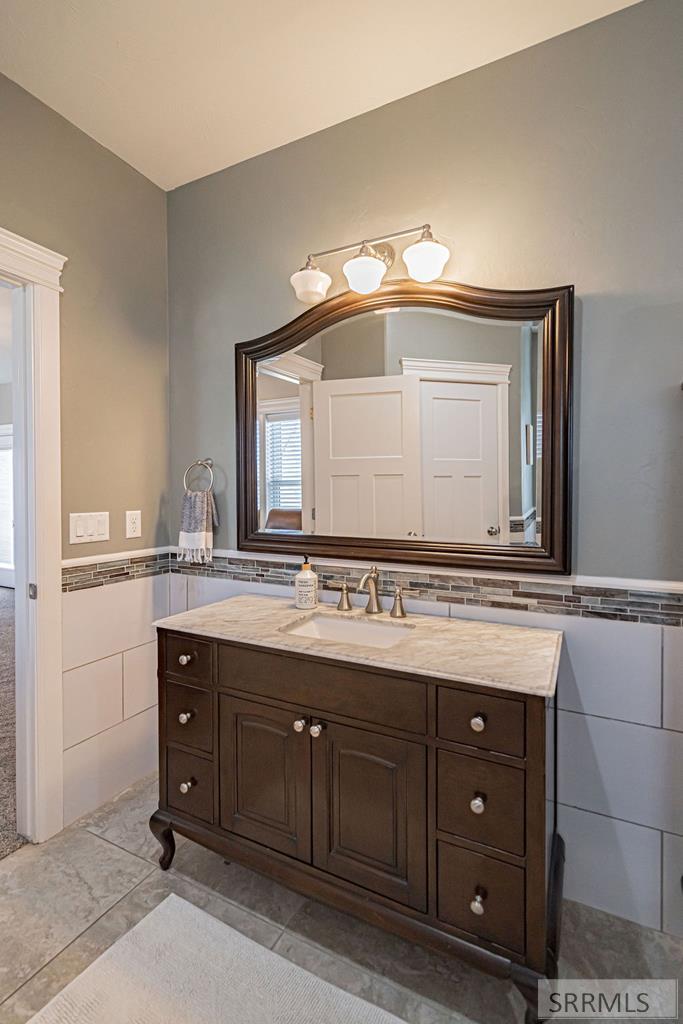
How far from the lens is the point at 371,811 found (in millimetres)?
1365

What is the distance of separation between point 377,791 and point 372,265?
1.66 metres

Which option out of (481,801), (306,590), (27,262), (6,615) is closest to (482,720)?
(481,801)

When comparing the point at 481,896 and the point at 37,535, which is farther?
the point at 37,535

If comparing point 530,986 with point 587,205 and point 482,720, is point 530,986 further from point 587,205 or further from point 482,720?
point 587,205

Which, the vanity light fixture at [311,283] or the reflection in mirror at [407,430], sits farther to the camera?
the vanity light fixture at [311,283]

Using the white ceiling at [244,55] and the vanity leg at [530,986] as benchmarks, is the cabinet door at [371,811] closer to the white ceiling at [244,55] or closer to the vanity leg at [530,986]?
the vanity leg at [530,986]

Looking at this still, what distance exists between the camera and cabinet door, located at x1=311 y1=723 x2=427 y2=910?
1.30 metres

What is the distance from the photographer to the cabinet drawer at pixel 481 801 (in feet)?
3.85

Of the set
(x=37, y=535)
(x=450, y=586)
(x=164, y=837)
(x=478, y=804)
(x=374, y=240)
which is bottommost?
(x=164, y=837)

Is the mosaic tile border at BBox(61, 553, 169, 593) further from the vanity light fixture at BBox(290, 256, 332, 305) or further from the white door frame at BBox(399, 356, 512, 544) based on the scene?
the white door frame at BBox(399, 356, 512, 544)

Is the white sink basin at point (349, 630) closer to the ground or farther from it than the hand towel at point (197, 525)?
closer to the ground

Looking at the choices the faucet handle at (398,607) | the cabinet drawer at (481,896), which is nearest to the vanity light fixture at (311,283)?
the faucet handle at (398,607)

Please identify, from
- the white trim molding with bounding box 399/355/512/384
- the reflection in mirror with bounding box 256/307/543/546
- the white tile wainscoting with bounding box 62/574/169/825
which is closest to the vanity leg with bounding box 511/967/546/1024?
the reflection in mirror with bounding box 256/307/543/546

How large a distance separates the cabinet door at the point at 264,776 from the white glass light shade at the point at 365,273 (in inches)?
56.8
